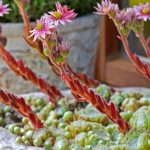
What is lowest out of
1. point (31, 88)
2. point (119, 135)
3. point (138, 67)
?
point (31, 88)

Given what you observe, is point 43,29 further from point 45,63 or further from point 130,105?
point 45,63

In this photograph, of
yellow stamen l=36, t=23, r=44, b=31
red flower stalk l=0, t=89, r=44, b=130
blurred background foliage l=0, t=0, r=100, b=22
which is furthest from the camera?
blurred background foliage l=0, t=0, r=100, b=22

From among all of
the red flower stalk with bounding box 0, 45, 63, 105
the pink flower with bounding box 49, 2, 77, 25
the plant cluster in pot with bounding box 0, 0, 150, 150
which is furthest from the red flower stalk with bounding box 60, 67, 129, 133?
the red flower stalk with bounding box 0, 45, 63, 105

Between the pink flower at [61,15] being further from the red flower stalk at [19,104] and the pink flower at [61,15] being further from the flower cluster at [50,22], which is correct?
the red flower stalk at [19,104]

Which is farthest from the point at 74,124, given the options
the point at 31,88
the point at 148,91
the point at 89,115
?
the point at 31,88

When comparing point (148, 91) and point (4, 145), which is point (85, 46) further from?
point (4, 145)

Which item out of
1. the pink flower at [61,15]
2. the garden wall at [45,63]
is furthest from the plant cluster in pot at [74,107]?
the garden wall at [45,63]

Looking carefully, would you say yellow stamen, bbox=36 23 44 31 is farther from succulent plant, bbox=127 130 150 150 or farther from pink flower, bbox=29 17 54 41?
succulent plant, bbox=127 130 150 150
